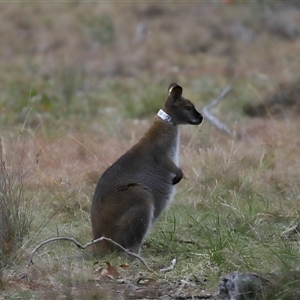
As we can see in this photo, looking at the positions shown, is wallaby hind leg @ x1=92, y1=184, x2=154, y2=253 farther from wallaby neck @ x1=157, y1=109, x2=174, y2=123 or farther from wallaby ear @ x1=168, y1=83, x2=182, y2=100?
wallaby ear @ x1=168, y1=83, x2=182, y2=100

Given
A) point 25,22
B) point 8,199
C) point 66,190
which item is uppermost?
point 8,199

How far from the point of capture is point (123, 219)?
555 cm

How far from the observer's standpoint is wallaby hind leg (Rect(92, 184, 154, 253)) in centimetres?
555

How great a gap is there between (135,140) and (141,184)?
12.6 feet

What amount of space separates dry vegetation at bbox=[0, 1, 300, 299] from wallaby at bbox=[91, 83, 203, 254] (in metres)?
0.21

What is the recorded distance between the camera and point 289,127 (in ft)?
33.9

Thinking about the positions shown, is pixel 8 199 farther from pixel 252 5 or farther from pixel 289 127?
pixel 252 5

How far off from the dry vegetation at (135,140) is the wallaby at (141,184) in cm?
21

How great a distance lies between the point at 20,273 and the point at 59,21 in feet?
75.5

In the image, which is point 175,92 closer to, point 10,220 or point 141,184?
point 141,184

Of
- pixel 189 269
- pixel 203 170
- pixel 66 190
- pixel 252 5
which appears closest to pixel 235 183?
pixel 203 170

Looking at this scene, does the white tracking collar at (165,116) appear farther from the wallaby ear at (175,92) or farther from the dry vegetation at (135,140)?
the dry vegetation at (135,140)

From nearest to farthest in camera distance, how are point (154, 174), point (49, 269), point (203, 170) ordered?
1. point (49, 269)
2. point (154, 174)
3. point (203, 170)

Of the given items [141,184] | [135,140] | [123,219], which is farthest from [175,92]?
[135,140]
